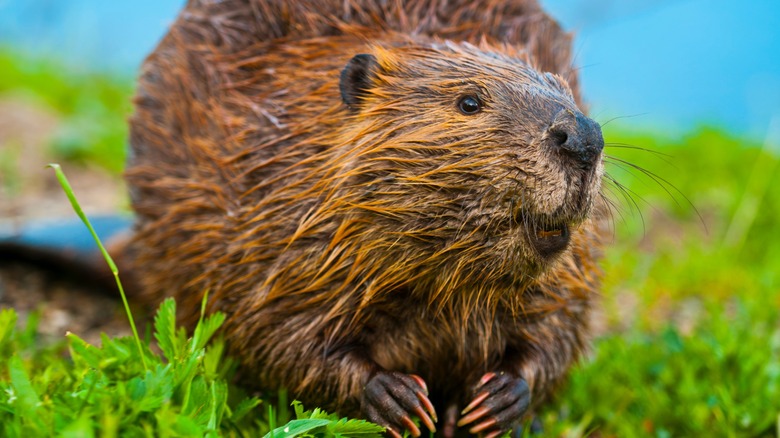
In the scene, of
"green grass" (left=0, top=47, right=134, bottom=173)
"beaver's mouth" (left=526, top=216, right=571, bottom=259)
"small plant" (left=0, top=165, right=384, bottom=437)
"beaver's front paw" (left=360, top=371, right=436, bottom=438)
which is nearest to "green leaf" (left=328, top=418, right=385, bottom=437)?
"small plant" (left=0, top=165, right=384, bottom=437)

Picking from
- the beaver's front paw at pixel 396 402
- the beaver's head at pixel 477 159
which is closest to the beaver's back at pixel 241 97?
the beaver's head at pixel 477 159

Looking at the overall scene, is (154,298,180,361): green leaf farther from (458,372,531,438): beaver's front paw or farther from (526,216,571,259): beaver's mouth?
(526,216,571,259): beaver's mouth

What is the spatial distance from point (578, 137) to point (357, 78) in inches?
24.5

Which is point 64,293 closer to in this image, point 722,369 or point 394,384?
point 394,384

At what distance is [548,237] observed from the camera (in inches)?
74.7

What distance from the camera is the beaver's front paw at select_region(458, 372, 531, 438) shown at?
211 cm

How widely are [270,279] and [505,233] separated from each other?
628 millimetres

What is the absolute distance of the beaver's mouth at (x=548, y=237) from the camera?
1872 mm

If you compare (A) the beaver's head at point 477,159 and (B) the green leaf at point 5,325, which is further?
(B) the green leaf at point 5,325

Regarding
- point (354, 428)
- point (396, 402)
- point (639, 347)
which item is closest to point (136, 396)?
point (354, 428)

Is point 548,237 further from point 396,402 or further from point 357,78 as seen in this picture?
point 357,78

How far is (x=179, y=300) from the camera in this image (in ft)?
8.32

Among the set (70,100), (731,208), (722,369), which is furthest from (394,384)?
(70,100)

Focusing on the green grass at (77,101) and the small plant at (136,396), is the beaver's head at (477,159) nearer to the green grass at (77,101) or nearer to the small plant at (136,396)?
the small plant at (136,396)
